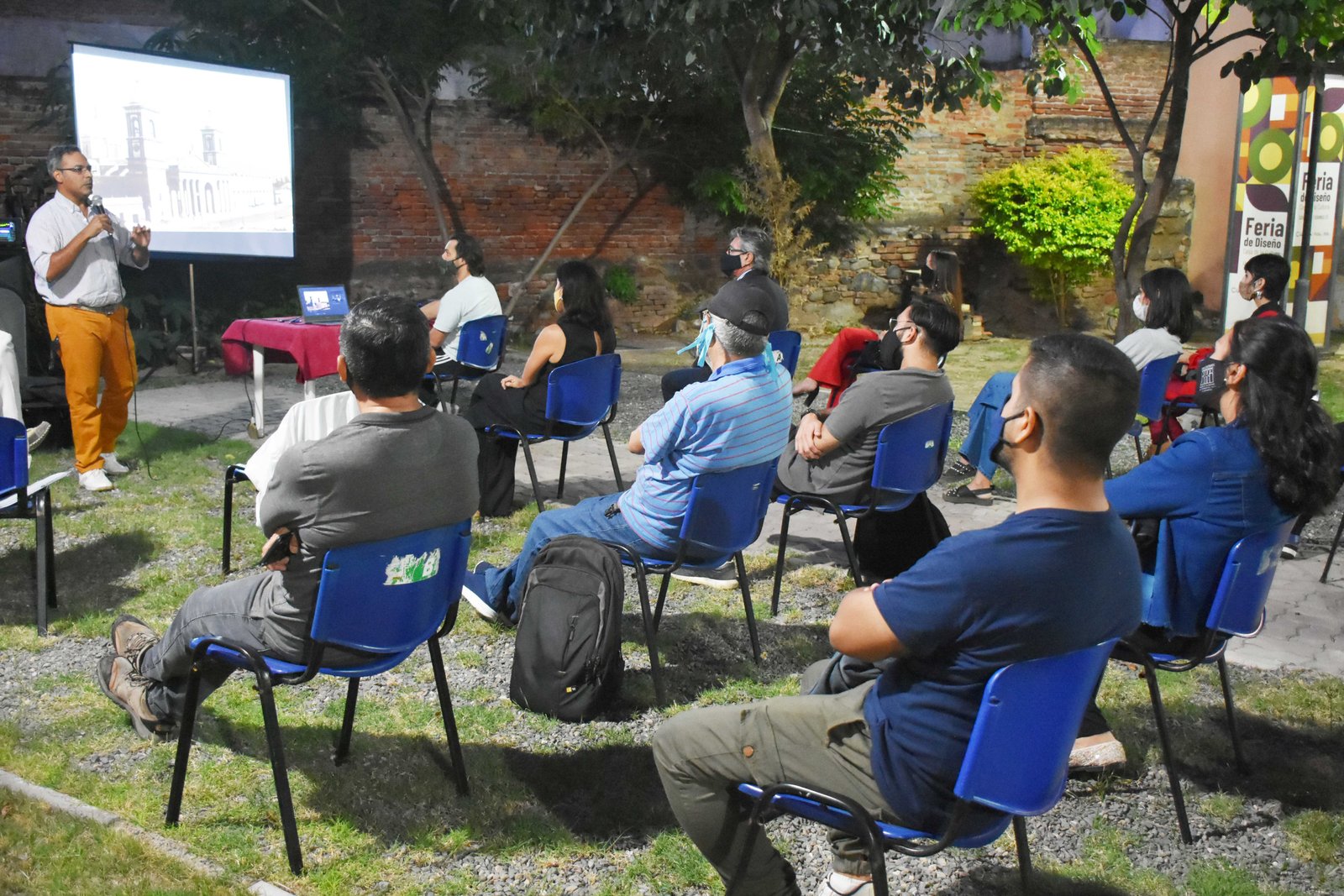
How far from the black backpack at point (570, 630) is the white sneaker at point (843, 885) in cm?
124

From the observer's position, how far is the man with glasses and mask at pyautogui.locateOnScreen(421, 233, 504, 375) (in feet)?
23.8

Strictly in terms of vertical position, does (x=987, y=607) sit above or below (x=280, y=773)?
above

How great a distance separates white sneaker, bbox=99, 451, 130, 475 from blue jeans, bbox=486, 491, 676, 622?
3490mm

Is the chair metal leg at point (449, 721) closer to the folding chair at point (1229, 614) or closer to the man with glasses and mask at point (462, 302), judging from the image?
the folding chair at point (1229, 614)

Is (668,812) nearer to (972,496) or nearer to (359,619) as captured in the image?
(359,619)

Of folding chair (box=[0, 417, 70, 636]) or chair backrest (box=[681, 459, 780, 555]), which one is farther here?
folding chair (box=[0, 417, 70, 636])

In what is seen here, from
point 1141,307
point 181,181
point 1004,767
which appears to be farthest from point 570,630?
point 181,181

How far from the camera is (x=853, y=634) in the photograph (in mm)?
2158

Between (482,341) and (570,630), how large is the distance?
12.9 ft

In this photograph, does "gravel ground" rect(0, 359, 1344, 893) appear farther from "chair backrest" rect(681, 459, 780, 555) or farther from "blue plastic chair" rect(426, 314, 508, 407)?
"blue plastic chair" rect(426, 314, 508, 407)

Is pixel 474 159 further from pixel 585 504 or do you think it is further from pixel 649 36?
pixel 585 504


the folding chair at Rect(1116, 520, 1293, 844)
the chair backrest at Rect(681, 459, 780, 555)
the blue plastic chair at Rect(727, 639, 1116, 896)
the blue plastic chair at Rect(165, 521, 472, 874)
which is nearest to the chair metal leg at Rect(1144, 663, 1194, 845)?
the folding chair at Rect(1116, 520, 1293, 844)

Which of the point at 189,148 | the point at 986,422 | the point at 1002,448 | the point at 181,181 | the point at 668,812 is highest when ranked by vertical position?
the point at 189,148

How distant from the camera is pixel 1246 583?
3129 mm
